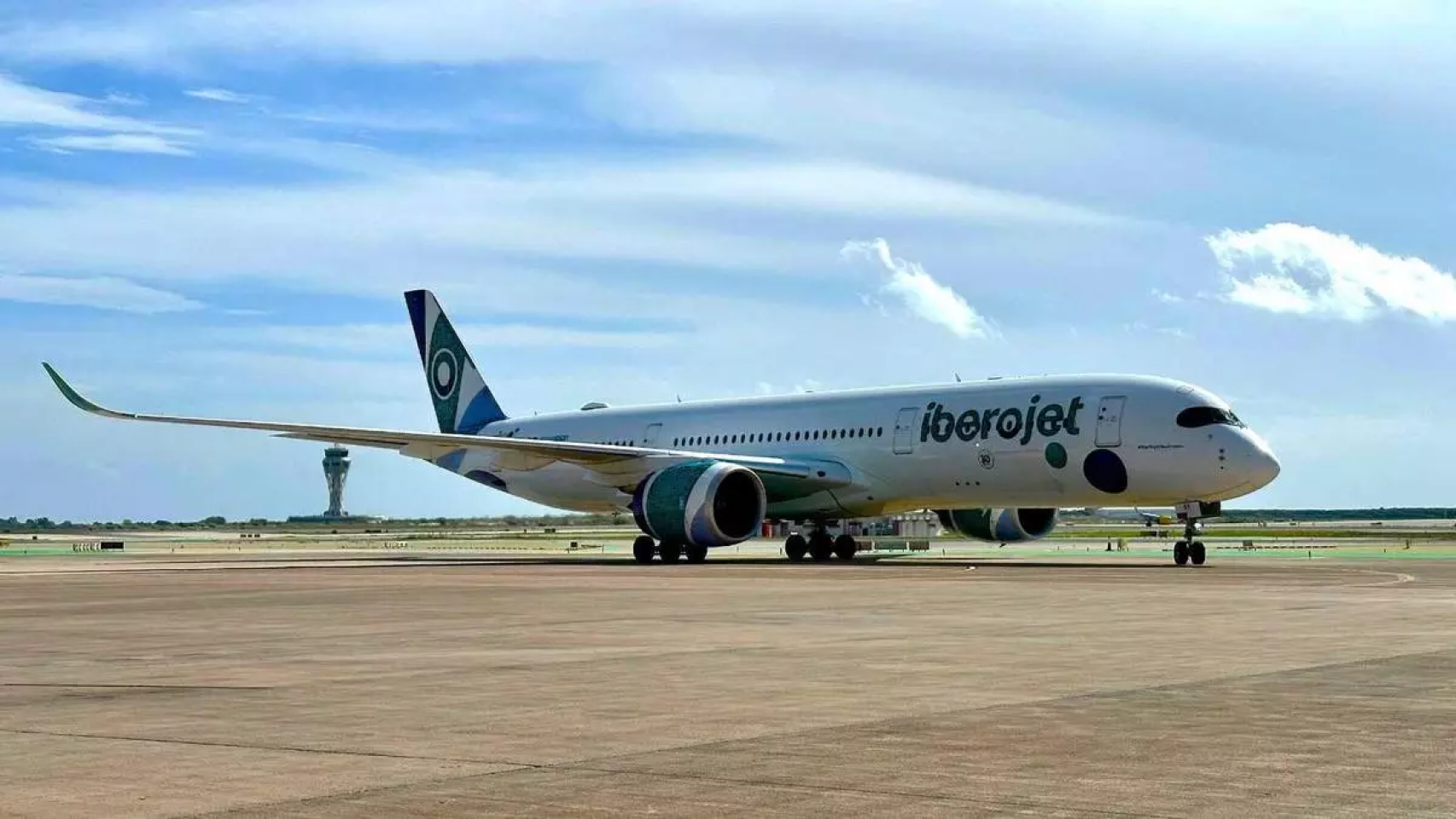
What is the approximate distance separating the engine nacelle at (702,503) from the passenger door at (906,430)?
326 cm

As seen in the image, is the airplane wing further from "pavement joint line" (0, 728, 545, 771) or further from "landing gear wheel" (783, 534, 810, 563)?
"pavement joint line" (0, 728, 545, 771)

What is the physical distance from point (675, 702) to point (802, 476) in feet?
100

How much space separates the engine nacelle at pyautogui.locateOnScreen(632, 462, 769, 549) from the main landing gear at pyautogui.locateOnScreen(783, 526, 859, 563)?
164 inches

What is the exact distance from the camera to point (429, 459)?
49.2 meters

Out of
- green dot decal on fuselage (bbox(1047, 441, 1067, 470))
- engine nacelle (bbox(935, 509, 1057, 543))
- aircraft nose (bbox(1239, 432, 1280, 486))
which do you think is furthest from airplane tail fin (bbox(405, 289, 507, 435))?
aircraft nose (bbox(1239, 432, 1280, 486))

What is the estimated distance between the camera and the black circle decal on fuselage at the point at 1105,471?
3516 centimetres

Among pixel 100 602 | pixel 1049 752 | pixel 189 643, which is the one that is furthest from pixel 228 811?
pixel 100 602

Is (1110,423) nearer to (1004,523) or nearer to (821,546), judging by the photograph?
(1004,523)

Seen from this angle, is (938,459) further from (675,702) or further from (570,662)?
(675,702)

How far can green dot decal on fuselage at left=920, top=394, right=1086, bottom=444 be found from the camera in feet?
118

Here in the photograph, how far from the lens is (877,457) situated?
1578 inches

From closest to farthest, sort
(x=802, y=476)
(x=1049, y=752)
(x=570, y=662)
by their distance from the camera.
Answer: (x=1049, y=752) → (x=570, y=662) → (x=802, y=476)

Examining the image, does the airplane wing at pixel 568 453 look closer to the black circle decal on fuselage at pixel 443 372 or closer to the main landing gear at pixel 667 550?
the main landing gear at pixel 667 550

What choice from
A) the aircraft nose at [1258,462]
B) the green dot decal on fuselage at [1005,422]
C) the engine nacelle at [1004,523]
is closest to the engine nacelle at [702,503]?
the green dot decal on fuselage at [1005,422]
